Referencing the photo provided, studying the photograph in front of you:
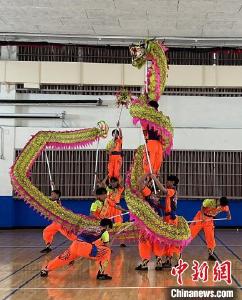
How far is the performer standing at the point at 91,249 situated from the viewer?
263 inches

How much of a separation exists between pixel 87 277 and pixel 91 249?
2.16 ft

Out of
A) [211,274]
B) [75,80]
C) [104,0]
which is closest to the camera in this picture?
[211,274]

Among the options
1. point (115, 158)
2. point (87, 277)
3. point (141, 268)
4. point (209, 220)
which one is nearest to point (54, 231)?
point (115, 158)

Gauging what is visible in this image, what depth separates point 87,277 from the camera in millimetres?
7148

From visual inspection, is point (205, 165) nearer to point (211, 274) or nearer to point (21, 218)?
point (21, 218)

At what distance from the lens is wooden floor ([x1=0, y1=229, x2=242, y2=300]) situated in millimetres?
6012

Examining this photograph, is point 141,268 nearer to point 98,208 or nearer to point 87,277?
point 87,277

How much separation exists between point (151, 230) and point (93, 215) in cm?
207

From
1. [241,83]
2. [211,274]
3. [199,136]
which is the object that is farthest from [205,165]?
[211,274]

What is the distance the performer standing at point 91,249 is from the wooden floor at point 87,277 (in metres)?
0.23

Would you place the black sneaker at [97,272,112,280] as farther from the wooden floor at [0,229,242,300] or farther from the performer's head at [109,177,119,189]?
the performer's head at [109,177,119,189]

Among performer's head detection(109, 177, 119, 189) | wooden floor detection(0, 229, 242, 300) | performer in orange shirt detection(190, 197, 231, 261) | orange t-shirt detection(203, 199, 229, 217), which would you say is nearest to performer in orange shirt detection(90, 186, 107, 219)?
wooden floor detection(0, 229, 242, 300)

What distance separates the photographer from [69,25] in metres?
12.7

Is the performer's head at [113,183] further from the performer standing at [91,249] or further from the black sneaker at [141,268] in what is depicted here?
the performer standing at [91,249]
